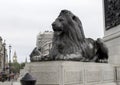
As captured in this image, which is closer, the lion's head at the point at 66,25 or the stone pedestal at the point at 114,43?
the lion's head at the point at 66,25

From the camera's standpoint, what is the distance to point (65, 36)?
34.2 ft

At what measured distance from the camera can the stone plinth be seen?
9.37 metres

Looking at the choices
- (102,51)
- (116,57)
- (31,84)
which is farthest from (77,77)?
(116,57)

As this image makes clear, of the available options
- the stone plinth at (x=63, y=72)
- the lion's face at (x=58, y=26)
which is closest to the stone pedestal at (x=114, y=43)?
the stone plinth at (x=63, y=72)

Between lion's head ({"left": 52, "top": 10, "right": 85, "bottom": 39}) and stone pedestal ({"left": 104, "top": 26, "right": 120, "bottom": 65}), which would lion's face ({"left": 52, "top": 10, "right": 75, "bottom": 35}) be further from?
stone pedestal ({"left": 104, "top": 26, "right": 120, "bottom": 65})

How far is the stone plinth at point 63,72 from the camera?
9367 millimetres

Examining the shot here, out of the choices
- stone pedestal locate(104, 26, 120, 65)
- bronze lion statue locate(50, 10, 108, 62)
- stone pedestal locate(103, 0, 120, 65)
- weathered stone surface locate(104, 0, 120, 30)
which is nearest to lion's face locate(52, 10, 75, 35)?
bronze lion statue locate(50, 10, 108, 62)

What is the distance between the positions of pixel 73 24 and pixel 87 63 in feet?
4.40

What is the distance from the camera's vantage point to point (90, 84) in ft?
A: 35.0

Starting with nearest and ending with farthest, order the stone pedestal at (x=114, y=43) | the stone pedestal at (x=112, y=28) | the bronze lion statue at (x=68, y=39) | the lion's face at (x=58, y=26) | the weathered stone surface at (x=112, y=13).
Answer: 1. the bronze lion statue at (x=68, y=39)
2. the lion's face at (x=58, y=26)
3. the stone pedestal at (x=114, y=43)
4. the stone pedestal at (x=112, y=28)
5. the weathered stone surface at (x=112, y=13)

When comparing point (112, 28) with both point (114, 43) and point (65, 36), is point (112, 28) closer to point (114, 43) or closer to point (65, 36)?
point (114, 43)

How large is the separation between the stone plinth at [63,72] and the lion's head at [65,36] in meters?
0.58

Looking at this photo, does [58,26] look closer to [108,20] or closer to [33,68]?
[33,68]

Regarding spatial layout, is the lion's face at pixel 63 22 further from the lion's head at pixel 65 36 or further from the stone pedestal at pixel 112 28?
the stone pedestal at pixel 112 28
